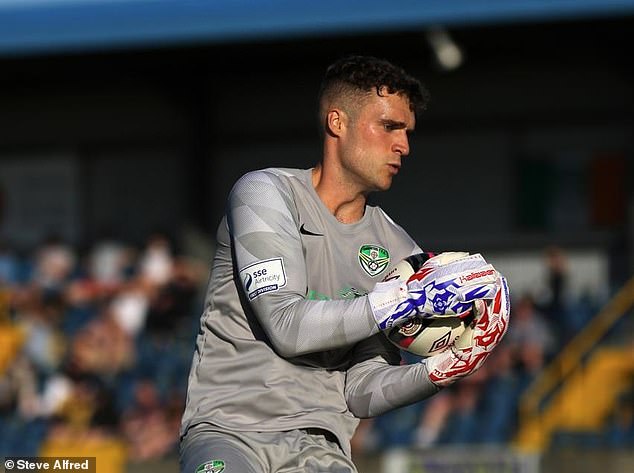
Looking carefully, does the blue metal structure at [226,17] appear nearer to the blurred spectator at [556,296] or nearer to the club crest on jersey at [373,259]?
the blurred spectator at [556,296]

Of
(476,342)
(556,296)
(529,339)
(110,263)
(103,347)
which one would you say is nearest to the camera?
(476,342)

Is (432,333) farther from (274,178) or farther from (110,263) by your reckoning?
(110,263)

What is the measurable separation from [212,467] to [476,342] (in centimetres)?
88

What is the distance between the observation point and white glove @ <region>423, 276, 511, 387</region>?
394 centimetres

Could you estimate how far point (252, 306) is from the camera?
3898 millimetres

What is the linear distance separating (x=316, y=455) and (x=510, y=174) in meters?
13.0

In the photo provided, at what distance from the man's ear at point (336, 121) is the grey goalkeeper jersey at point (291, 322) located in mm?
170

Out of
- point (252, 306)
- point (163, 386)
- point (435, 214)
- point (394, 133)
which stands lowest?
point (163, 386)

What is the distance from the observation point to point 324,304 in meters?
3.79

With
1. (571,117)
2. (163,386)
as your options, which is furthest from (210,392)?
(571,117)

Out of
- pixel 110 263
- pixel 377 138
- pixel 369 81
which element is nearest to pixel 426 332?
pixel 377 138

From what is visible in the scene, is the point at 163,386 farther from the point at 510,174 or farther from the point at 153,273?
the point at 510,174

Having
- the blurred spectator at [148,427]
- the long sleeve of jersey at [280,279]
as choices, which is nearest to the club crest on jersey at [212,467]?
the long sleeve of jersey at [280,279]

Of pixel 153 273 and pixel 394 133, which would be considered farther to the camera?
pixel 153 273
